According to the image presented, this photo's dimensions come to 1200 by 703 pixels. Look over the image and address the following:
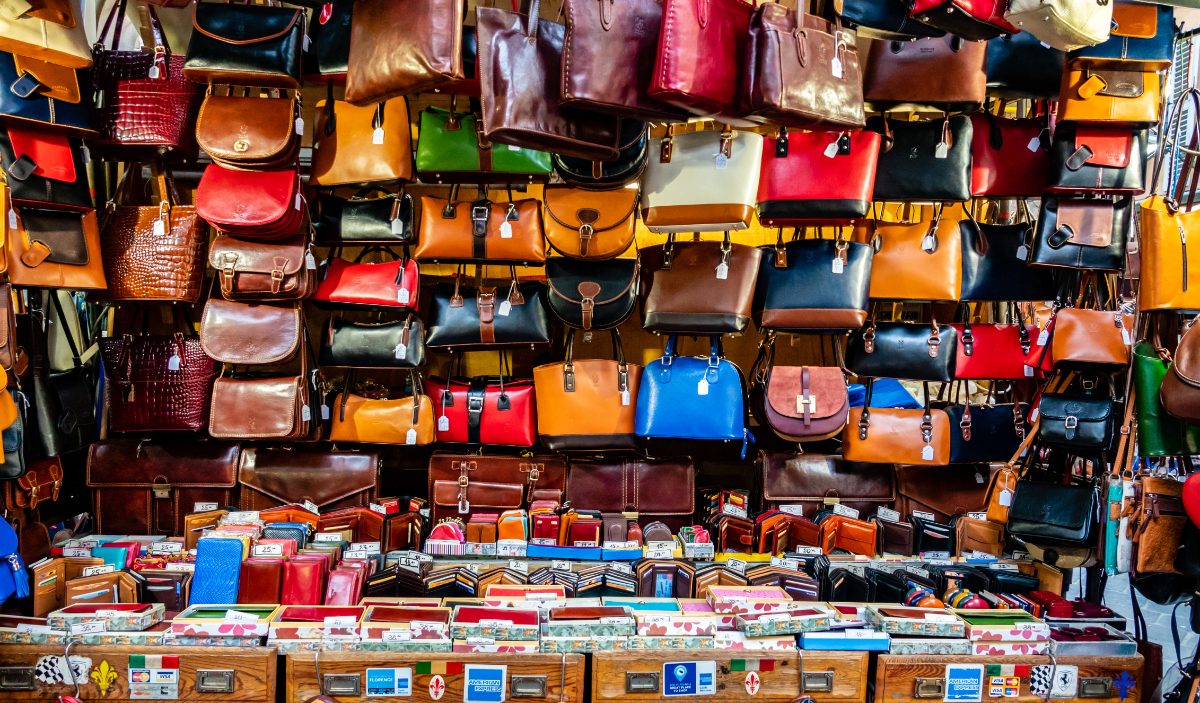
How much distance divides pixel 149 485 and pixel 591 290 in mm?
2353

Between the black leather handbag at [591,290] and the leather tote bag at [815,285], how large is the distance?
623 millimetres

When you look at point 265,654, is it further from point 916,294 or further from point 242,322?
point 916,294

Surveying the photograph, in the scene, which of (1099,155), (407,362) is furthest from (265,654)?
(1099,155)

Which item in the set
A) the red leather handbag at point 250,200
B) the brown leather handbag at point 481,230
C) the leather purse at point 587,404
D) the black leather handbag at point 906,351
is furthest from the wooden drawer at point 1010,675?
the red leather handbag at point 250,200

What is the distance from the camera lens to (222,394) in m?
3.93

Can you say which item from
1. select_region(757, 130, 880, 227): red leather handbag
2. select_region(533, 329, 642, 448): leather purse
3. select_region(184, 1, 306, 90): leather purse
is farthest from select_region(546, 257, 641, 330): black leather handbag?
select_region(184, 1, 306, 90): leather purse

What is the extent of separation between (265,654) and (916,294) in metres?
3.06

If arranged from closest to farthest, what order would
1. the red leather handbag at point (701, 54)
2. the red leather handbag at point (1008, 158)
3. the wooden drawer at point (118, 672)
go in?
the red leather handbag at point (701, 54) → the wooden drawer at point (118, 672) → the red leather handbag at point (1008, 158)

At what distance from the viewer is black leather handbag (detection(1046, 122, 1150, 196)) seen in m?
3.52

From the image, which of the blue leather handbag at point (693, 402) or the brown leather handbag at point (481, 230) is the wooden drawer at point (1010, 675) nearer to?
the blue leather handbag at point (693, 402)

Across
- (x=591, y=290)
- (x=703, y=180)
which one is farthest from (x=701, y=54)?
(x=591, y=290)

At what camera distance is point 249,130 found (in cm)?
361

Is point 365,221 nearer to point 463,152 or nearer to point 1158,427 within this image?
point 463,152

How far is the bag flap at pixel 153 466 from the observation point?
4055mm
